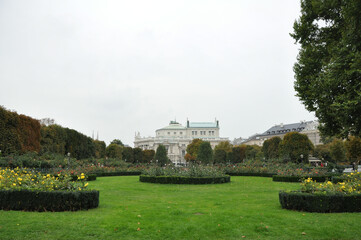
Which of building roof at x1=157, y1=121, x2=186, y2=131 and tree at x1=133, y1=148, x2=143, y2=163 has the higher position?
building roof at x1=157, y1=121, x2=186, y2=131

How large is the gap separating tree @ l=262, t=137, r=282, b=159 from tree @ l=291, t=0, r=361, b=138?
1262 inches

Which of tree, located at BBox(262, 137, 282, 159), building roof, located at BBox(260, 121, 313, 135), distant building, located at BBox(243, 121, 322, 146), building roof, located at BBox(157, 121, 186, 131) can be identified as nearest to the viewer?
tree, located at BBox(262, 137, 282, 159)

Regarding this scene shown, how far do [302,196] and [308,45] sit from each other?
34.7 feet

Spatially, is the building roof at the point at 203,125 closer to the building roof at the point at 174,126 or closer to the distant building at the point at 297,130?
the building roof at the point at 174,126

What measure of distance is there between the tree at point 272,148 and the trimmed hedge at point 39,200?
1683 inches

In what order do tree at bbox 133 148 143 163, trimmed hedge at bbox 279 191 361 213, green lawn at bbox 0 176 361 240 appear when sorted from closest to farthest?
green lawn at bbox 0 176 361 240 → trimmed hedge at bbox 279 191 361 213 → tree at bbox 133 148 143 163

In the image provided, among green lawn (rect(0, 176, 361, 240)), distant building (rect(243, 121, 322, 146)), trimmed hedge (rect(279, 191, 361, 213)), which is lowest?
green lawn (rect(0, 176, 361, 240))

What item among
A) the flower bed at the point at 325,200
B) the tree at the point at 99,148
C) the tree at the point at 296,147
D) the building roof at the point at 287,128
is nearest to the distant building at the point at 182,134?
the building roof at the point at 287,128

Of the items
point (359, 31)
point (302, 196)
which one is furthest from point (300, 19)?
point (302, 196)

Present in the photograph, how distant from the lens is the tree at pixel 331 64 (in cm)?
1294

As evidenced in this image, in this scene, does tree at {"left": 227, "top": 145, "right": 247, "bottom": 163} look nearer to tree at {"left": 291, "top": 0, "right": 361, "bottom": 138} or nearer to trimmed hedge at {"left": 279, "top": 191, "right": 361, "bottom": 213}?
tree at {"left": 291, "top": 0, "right": 361, "bottom": 138}

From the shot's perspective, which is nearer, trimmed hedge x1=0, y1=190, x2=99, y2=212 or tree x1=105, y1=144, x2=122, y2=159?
trimmed hedge x1=0, y1=190, x2=99, y2=212

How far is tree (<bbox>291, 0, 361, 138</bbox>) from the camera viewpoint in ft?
42.4

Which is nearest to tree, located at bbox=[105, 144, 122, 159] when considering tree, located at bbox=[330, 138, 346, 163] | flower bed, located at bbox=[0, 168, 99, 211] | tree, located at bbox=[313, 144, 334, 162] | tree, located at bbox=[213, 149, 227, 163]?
tree, located at bbox=[213, 149, 227, 163]
